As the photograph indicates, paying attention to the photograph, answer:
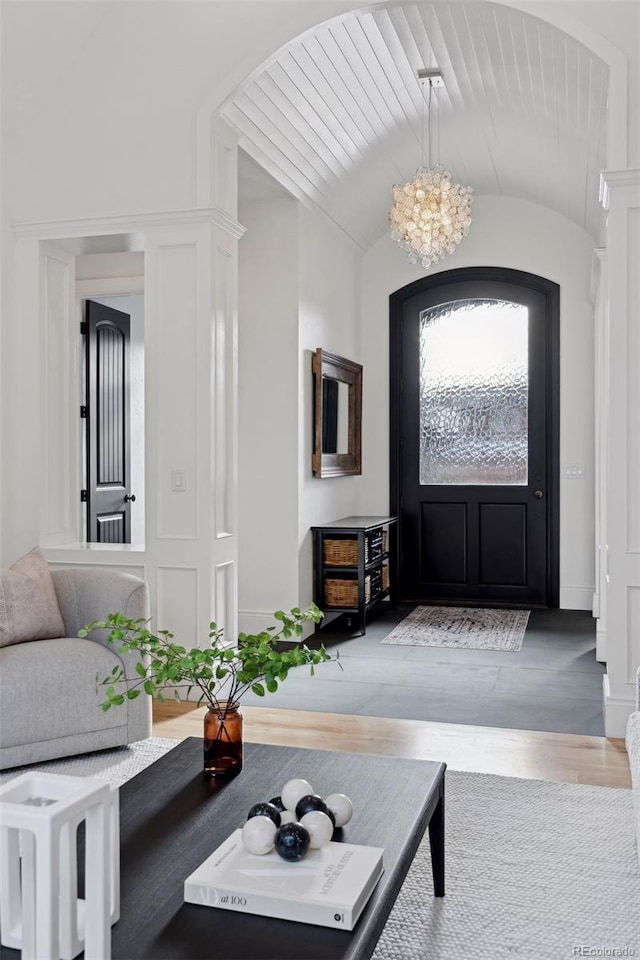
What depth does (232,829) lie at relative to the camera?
189cm

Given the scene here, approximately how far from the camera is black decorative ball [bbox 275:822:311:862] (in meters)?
1.64

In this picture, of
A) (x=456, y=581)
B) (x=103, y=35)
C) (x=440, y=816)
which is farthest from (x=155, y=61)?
(x=456, y=581)

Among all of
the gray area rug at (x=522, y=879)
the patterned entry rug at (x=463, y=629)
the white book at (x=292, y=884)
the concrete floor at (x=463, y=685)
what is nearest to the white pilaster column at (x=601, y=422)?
the concrete floor at (x=463, y=685)

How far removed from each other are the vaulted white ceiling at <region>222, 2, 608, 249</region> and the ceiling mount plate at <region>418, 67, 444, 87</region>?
4 cm

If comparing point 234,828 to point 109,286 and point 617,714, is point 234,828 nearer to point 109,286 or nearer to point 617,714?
point 617,714

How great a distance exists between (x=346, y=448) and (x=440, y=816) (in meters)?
4.66

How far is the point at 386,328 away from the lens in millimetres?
7301

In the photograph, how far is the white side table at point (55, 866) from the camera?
1243 millimetres

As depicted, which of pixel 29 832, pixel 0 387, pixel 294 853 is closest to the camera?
pixel 29 832

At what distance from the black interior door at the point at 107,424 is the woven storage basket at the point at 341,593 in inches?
70.6

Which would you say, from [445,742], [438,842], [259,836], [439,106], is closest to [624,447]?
[445,742]

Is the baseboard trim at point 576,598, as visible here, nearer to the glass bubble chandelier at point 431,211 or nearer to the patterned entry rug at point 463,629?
the patterned entry rug at point 463,629

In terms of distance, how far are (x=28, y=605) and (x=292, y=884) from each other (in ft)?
6.97

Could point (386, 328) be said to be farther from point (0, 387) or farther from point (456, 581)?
point (0, 387)
